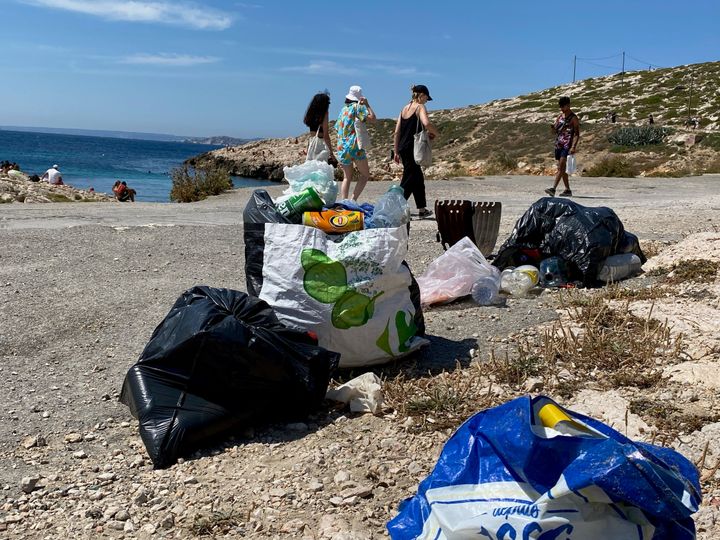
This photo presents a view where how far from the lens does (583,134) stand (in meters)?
31.9

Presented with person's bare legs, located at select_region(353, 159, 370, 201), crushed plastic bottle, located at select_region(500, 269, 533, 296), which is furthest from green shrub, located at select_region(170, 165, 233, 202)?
crushed plastic bottle, located at select_region(500, 269, 533, 296)

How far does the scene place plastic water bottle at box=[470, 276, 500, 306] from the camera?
5199mm

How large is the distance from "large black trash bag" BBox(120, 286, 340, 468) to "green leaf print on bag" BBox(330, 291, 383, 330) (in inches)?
14.1

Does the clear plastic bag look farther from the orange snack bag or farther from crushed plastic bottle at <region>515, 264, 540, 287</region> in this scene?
crushed plastic bottle at <region>515, 264, 540, 287</region>

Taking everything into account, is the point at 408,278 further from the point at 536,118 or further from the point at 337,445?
the point at 536,118

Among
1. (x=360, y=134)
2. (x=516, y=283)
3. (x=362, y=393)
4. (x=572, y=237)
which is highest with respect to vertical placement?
(x=360, y=134)

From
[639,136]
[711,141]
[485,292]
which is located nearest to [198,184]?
[485,292]

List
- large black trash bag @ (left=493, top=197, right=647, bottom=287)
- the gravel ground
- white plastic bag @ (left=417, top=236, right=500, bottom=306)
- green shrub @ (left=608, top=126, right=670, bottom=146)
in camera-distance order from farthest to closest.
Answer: green shrub @ (left=608, top=126, right=670, bottom=146), large black trash bag @ (left=493, top=197, right=647, bottom=287), white plastic bag @ (left=417, top=236, right=500, bottom=306), the gravel ground

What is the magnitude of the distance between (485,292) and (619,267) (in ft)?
4.28

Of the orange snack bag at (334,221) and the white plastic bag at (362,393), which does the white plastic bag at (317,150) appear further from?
the white plastic bag at (362,393)

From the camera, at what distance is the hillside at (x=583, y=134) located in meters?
24.1

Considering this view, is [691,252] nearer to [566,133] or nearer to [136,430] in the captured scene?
[136,430]

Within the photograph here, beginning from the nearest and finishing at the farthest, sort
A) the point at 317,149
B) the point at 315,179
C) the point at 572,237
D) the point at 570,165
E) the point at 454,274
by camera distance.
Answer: the point at 315,179
the point at 454,274
the point at 572,237
the point at 317,149
the point at 570,165

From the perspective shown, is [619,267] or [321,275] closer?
[321,275]
